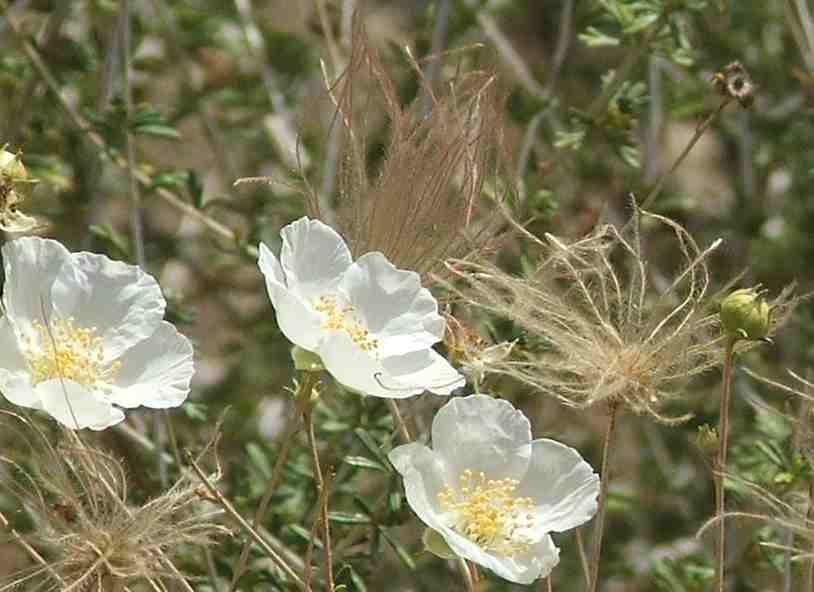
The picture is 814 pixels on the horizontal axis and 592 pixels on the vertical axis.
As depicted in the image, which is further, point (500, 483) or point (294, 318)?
point (500, 483)

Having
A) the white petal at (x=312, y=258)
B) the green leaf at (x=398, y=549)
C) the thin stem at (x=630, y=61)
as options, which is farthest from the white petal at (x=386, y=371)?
the thin stem at (x=630, y=61)

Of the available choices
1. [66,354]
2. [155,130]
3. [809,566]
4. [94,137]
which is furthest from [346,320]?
[94,137]

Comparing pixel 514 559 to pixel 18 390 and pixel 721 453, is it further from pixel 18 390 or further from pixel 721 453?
pixel 18 390

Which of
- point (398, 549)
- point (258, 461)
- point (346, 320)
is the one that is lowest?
point (258, 461)

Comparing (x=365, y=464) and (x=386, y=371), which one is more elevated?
(x=386, y=371)

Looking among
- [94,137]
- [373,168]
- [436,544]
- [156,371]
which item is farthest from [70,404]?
[373,168]

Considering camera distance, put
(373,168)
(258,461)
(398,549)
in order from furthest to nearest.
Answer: (373,168) → (258,461) → (398,549)

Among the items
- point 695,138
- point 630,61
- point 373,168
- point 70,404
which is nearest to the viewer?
point 70,404
